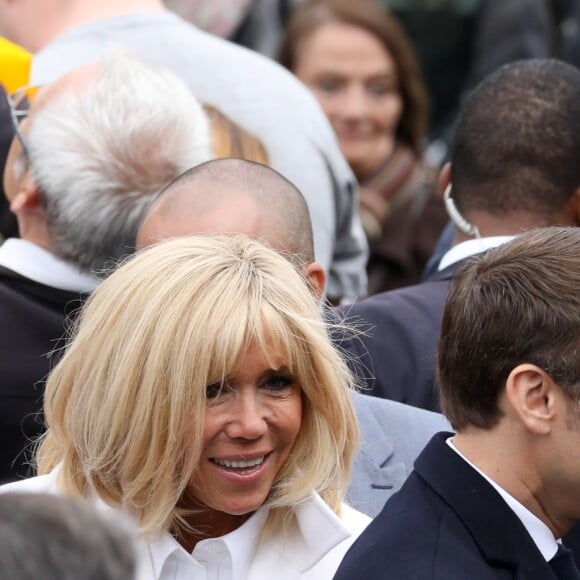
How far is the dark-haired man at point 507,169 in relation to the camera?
11.5ft

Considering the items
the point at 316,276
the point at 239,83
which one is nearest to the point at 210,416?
the point at 316,276

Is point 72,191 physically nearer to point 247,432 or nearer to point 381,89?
point 247,432

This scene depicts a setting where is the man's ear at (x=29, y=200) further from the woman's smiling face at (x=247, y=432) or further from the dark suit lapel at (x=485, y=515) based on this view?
the dark suit lapel at (x=485, y=515)

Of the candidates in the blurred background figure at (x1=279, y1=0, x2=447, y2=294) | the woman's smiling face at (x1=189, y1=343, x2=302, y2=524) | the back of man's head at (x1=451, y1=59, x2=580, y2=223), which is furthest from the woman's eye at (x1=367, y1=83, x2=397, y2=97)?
the woman's smiling face at (x1=189, y1=343, x2=302, y2=524)

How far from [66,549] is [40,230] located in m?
2.15

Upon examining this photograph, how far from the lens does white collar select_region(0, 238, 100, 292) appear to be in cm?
335

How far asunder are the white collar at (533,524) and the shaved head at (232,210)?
96 centimetres

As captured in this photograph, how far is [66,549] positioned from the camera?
4.67 ft

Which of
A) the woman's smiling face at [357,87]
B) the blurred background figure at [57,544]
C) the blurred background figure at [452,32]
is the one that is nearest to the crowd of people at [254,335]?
the blurred background figure at [57,544]

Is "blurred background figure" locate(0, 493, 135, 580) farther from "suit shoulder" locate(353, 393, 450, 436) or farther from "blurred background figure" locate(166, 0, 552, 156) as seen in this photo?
"blurred background figure" locate(166, 0, 552, 156)

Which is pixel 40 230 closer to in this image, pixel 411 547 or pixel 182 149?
pixel 182 149

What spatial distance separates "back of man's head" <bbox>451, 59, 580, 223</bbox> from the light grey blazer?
0.90 metres

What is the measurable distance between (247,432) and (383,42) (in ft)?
12.5

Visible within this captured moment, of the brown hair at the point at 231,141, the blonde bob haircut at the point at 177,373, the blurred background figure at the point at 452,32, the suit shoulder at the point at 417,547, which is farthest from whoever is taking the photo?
the blurred background figure at the point at 452,32
